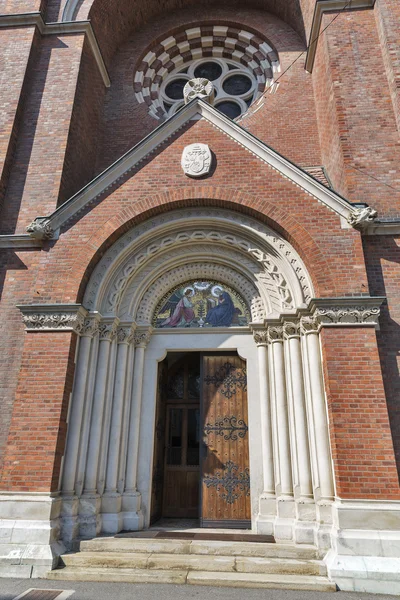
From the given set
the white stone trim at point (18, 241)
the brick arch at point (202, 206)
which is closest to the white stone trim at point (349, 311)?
the brick arch at point (202, 206)

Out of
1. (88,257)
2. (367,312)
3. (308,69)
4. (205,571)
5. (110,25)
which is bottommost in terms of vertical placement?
(205,571)

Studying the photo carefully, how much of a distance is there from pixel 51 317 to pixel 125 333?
1.27 metres

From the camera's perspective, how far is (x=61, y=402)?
247 inches

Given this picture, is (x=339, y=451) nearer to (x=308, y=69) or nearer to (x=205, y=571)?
(x=205, y=571)

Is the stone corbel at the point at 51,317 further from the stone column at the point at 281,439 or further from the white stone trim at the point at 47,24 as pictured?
the white stone trim at the point at 47,24

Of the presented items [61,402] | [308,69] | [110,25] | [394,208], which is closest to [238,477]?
[61,402]

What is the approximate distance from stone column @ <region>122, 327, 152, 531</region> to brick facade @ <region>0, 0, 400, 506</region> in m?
1.21

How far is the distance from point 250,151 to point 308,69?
5124 mm

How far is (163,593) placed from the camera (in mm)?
4641

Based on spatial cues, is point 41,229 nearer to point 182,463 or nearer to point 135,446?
point 135,446

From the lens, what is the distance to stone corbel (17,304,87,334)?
22.2 feet

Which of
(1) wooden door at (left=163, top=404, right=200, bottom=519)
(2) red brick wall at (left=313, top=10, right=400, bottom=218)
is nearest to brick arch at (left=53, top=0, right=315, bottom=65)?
(2) red brick wall at (left=313, top=10, right=400, bottom=218)

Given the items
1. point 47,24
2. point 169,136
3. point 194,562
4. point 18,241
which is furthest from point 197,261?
point 47,24

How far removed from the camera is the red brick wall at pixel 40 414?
19.5 feet
